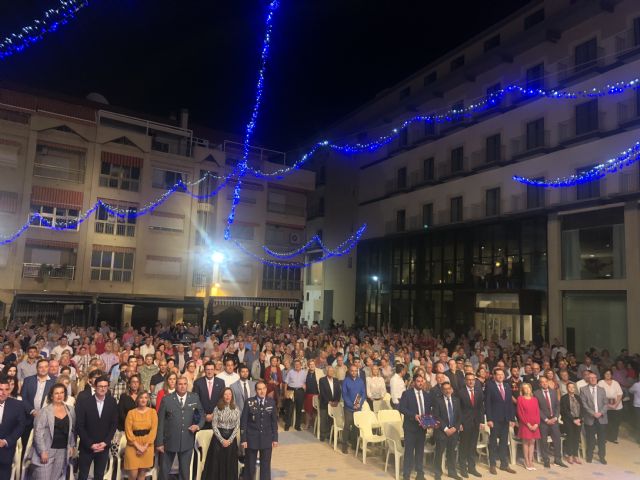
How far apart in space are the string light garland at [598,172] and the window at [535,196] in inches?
9.9

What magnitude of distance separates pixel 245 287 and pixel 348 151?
477 inches

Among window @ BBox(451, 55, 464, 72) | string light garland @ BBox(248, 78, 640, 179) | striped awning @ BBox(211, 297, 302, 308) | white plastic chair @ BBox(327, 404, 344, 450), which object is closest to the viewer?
white plastic chair @ BBox(327, 404, 344, 450)

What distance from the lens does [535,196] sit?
22062 mm

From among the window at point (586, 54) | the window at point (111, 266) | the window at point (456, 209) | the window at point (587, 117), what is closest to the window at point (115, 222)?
the window at point (111, 266)

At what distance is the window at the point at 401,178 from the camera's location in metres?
30.5

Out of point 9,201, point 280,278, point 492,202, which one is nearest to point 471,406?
point 492,202

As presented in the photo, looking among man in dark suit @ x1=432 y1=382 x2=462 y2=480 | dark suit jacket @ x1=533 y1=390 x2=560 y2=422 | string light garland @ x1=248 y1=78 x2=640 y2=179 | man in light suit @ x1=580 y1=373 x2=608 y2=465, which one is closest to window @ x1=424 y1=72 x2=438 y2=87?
string light garland @ x1=248 y1=78 x2=640 y2=179

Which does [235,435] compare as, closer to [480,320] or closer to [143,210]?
[480,320]

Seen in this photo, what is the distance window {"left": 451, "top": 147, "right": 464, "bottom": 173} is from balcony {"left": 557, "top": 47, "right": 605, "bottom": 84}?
20.9 ft

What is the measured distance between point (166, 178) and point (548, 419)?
26.1 metres

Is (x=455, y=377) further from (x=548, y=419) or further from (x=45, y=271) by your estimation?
(x=45, y=271)

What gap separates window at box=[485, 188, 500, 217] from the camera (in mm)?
24087

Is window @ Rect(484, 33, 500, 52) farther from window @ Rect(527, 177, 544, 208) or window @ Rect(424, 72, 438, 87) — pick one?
window @ Rect(527, 177, 544, 208)

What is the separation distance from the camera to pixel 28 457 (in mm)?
6281
